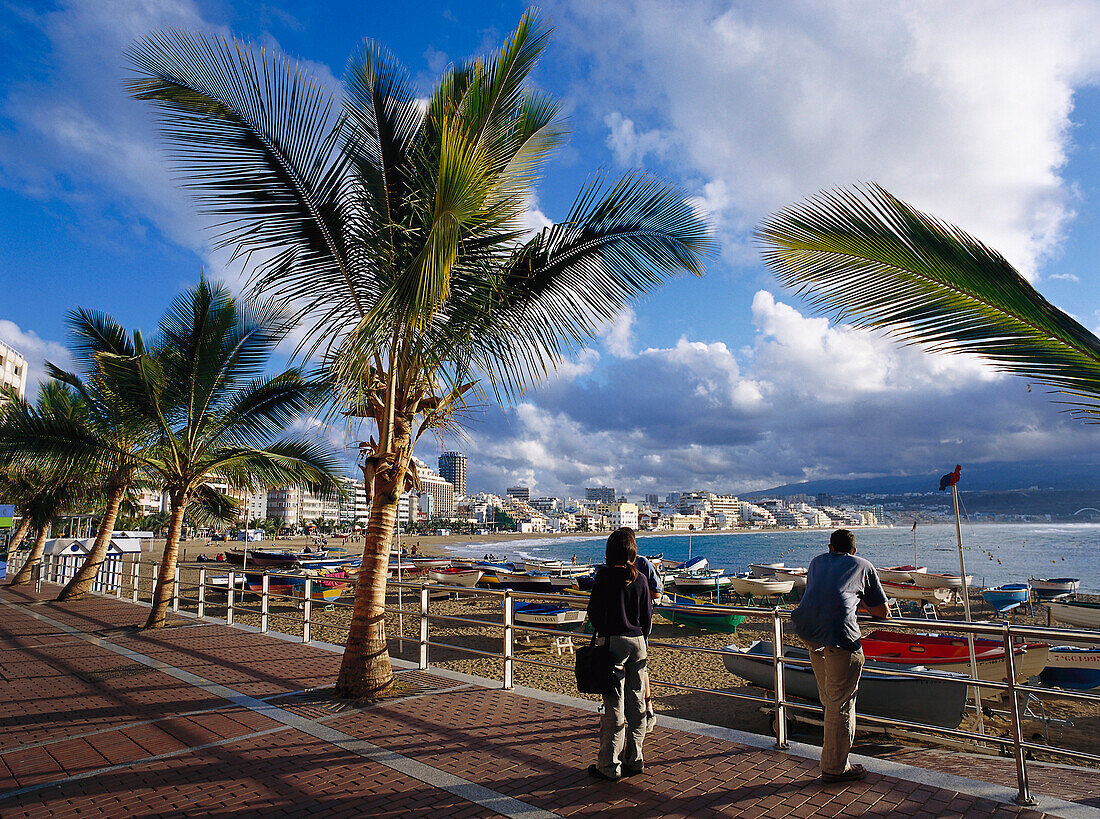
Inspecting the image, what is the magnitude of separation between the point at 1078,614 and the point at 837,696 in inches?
857

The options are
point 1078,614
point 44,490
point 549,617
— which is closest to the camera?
point 549,617

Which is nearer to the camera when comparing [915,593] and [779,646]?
[779,646]

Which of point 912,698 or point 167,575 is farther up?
point 167,575

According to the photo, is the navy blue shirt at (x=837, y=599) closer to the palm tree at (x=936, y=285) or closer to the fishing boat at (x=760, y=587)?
the palm tree at (x=936, y=285)

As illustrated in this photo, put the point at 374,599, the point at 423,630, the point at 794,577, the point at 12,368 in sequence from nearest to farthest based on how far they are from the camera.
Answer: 1. the point at 374,599
2. the point at 423,630
3. the point at 794,577
4. the point at 12,368

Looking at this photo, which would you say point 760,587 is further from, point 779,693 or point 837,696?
point 837,696

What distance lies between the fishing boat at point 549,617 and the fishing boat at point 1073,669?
9116 millimetres

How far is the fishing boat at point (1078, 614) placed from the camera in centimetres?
1911

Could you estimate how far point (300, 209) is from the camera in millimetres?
6336

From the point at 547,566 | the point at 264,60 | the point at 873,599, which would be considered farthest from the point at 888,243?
the point at 547,566

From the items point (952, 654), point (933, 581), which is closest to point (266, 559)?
point (933, 581)

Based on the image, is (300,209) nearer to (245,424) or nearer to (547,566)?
(245,424)

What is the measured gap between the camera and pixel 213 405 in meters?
12.0

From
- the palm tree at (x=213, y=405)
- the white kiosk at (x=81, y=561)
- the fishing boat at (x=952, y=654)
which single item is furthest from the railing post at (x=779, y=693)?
→ the white kiosk at (x=81, y=561)
